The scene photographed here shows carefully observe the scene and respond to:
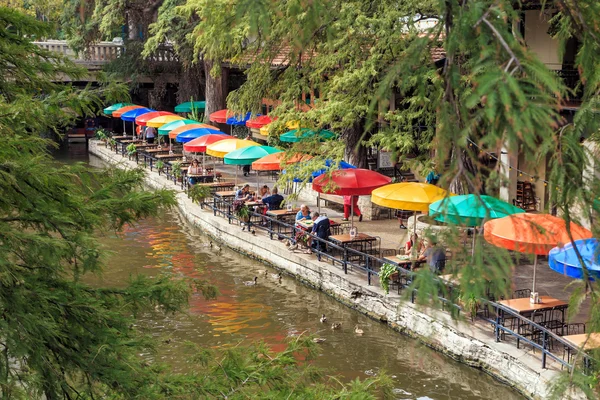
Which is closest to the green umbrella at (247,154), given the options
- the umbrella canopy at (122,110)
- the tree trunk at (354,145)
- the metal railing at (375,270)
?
the metal railing at (375,270)

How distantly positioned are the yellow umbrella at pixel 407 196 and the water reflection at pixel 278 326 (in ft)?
7.74

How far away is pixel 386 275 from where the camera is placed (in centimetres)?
1711

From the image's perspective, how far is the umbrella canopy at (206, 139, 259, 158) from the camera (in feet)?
85.2

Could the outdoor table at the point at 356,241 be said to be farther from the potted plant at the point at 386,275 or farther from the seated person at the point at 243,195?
the seated person at the point at 243,195

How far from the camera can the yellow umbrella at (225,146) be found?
1022 inches

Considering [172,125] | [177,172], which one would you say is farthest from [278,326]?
[172,125]

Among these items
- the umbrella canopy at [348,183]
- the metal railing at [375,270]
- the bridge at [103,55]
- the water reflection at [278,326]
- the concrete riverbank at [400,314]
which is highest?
the bridge at [103,55]

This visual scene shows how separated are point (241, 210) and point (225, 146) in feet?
10.8

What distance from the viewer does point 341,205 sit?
2661 cm

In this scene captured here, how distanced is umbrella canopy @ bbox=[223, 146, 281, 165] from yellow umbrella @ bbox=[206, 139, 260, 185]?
912 millimetres

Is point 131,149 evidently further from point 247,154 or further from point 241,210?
point 241,210

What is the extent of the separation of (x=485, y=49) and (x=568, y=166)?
3.65 feet

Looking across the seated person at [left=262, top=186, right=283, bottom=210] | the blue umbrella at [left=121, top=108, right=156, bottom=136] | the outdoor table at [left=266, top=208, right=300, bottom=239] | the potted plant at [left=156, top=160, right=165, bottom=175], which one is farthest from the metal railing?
the blue umbrella at [left=121, top=108, right=156, bottom=136]

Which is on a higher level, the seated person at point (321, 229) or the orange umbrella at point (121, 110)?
the orange umbrella at point (121, 110)
